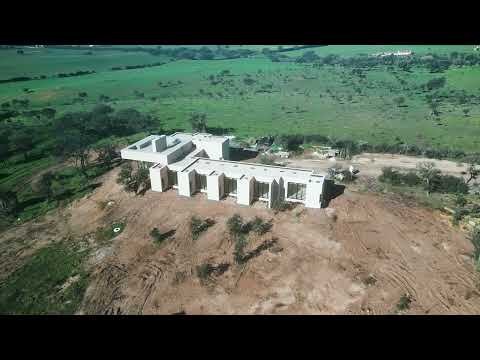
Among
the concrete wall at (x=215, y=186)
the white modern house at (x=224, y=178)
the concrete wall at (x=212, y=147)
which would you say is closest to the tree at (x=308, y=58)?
the concrete wall at (x=212, y=147)

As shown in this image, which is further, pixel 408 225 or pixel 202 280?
pixel 408 225

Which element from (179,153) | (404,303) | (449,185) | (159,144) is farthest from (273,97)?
(404,303)

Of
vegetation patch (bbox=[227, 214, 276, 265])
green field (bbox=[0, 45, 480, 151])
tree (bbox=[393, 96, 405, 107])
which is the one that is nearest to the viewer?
vegetation patch (bbox=[227, 214, 276, 265])

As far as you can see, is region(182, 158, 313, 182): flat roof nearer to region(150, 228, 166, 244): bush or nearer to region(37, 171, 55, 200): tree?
region(150, 228, 166, 244): bush

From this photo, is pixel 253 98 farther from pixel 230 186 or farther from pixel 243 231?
pixel 243 231

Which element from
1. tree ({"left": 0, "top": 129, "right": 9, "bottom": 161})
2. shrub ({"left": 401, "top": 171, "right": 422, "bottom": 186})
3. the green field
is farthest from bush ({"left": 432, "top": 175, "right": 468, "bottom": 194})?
tree ({"left": 0, "top": 129, "right": 9, "bottom": 161})

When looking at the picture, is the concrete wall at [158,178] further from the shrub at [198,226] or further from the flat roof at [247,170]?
the shrub at [198,226]
